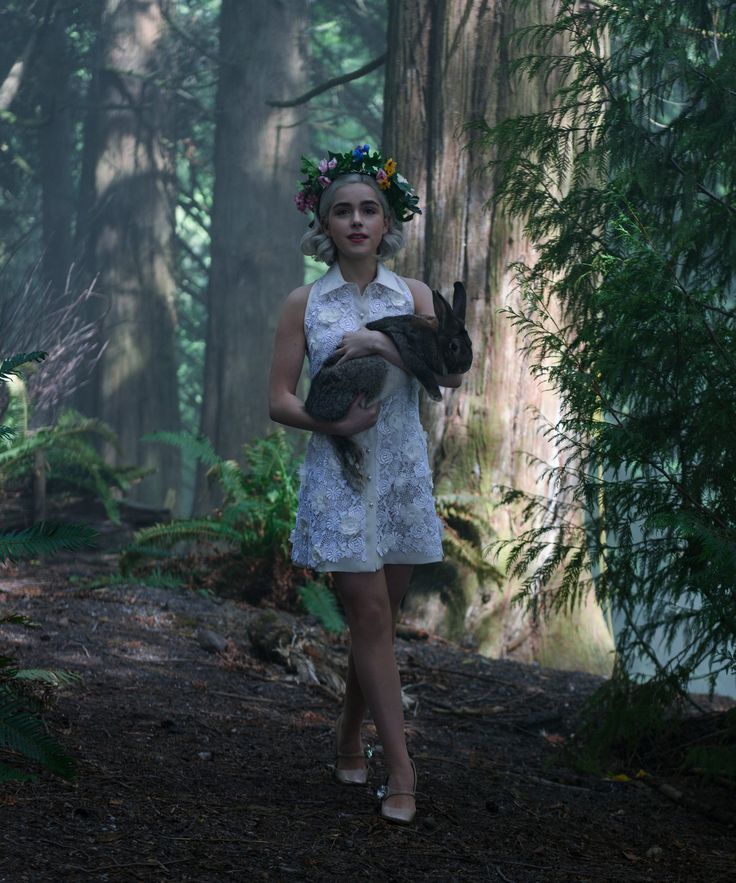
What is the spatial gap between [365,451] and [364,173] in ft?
3.72

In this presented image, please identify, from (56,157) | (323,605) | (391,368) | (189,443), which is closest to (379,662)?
(391,368)

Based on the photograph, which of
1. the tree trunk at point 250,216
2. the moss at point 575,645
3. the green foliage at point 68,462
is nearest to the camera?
the moss at point 575,645

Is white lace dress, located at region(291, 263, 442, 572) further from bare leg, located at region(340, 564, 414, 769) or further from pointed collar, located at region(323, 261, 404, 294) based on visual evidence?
bare leg, located at region(340, 564, 414, 769)

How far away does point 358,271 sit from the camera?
4.35 metres

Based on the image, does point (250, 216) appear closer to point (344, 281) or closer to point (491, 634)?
point (491, 634)

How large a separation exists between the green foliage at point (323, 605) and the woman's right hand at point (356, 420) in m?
3.08

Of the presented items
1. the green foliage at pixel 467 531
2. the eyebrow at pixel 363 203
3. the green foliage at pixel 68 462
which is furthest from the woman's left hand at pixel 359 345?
the green foliage at pixel 68 462

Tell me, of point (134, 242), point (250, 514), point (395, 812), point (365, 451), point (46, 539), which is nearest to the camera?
point (46, 539)

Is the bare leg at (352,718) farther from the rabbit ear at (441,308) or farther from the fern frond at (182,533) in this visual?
the fern frond at (182,533)

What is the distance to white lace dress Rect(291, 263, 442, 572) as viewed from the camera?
159 inches

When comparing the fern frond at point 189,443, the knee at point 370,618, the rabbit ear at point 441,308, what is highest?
the rabbit ear at point 441,308

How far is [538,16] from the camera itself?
7.88 m

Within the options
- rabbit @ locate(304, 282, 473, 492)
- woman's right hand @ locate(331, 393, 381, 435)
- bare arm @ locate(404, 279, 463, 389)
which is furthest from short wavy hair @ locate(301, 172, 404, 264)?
woman's right hand @ locate(331, 393, 381, 435)

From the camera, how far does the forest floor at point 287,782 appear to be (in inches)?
135
